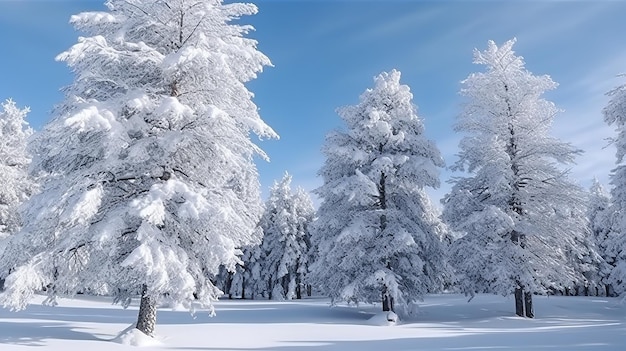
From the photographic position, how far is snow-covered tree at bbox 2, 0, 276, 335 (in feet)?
36.0

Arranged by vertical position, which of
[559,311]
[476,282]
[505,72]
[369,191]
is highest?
[505,72]

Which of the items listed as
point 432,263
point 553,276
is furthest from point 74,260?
point 553,276

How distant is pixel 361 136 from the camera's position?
73.4 feet

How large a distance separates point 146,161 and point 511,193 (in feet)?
58.2

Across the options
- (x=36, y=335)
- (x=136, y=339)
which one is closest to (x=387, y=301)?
(x=136, y=339)

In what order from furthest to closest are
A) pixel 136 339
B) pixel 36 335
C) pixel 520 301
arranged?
1. pixel 520 301
2. pixel 36 335
3. pixel 136 339

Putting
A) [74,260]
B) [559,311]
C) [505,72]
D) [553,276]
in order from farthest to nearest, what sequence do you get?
[559,311]
[505,72]
[553,276]
[74,260]

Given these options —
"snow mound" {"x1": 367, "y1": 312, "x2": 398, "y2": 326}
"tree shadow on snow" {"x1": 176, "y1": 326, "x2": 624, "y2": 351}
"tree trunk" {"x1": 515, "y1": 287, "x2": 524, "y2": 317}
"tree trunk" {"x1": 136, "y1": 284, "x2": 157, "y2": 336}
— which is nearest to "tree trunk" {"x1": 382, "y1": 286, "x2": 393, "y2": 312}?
"snow mound" {"x1": 367, "y1": 312, "x2": 398, "y2": 326}

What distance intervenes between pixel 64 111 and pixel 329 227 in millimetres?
13430

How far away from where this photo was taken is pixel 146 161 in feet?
41.9

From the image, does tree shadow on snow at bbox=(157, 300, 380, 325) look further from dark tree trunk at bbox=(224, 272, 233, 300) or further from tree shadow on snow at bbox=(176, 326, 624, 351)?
dark tree trunk at bbox=(224, 272, 233, 300)

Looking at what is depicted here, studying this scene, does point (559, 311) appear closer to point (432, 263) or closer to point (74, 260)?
point (432, 263)

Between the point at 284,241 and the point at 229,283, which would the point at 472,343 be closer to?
the point at 284,241

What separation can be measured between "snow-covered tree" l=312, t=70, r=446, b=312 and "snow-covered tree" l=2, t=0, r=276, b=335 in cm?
785
